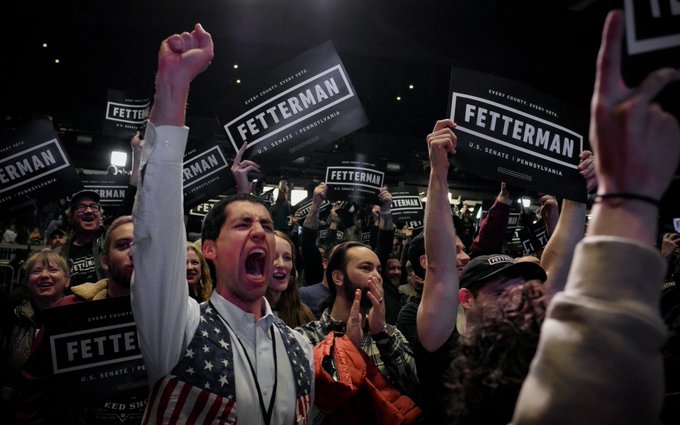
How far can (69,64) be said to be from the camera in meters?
15.8

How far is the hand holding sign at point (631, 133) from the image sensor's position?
2.38ft

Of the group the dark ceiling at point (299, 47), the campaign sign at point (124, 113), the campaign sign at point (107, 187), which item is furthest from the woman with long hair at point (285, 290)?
the dark ceiling at point (299, 47)

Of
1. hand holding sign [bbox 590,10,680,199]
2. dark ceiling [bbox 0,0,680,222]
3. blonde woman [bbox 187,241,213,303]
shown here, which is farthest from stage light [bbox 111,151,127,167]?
hand holding sign [bbox 590,10,680,199]

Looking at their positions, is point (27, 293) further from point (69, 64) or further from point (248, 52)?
point (69, 64)

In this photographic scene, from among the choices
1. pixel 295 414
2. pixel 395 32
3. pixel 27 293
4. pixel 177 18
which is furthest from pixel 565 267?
pixel 177 18

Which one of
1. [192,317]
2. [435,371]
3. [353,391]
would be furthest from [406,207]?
[192,317]

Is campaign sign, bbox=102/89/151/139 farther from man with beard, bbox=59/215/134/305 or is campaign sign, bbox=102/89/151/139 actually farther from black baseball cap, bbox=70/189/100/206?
man with beard, bbox=59/215/134/305

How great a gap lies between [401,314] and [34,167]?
9.17 feet

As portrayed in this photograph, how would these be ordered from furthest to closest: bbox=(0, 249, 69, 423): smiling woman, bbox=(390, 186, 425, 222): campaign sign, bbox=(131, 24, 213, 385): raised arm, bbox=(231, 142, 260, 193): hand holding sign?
bbox=(390, 186, 425, 222): campaign sign
bbox=(231, 142, 260, 193): hand holding sign
bbox=(0, 249, 69, 423): smiling woman
bbox=(131, 24, 213, 385): raised arm

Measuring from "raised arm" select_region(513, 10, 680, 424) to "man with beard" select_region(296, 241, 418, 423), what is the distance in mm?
1651

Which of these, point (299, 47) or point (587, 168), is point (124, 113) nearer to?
point (587, 168)

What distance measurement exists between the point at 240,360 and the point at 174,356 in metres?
0.24

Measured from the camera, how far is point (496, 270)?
2229 millimetres

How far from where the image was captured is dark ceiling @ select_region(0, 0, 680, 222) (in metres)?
9.52
